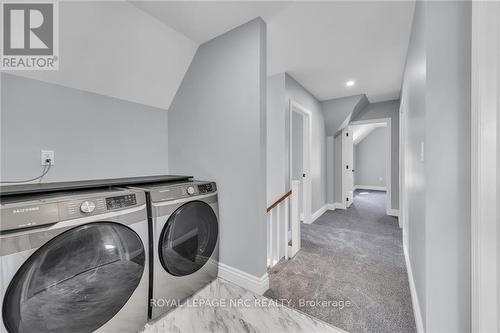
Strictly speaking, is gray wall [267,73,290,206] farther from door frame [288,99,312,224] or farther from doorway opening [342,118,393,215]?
doorway opening [342,118,393,215]

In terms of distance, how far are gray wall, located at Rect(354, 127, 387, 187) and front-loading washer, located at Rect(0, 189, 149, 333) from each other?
7703 millimetres

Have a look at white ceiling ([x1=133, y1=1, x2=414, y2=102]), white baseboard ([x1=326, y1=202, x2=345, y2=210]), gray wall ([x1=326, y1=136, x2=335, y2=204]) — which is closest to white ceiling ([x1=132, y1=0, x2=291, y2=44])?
white ceiling ([x1=133, y1=1, x2=414, y2=102])

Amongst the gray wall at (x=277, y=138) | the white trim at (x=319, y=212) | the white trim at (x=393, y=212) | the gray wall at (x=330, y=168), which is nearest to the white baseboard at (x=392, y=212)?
the white trim at (x=393, y=212)

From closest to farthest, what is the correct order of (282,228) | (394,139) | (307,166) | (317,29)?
1. (317,29)
2. (282,228)
3. (307,166)
4. (394,139)

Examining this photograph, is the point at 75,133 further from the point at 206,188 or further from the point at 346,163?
the point at 346,163

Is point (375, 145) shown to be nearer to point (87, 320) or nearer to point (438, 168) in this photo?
point (438, 168)

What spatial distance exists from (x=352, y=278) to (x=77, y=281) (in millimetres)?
2087

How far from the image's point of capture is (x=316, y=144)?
3.87m

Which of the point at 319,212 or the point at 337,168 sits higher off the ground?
the point at 337,168

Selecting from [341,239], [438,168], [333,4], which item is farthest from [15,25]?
[341,239]

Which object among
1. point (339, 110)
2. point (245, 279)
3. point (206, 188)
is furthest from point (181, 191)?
point (339, 110)

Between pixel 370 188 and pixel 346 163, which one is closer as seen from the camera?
pixel 346 163

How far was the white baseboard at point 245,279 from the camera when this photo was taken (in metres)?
1.68
